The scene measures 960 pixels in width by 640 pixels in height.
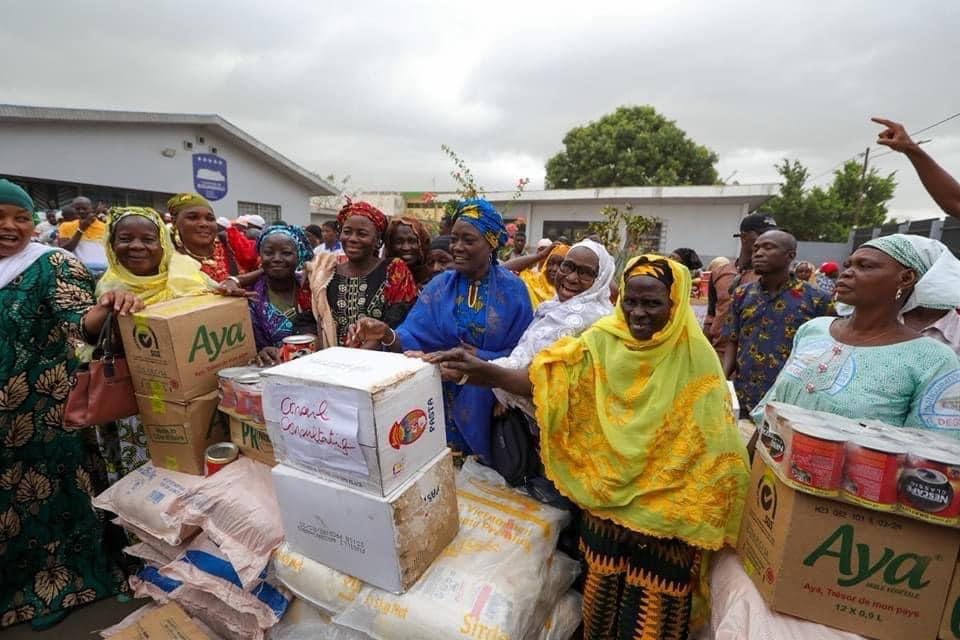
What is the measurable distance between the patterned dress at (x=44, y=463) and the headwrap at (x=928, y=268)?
3598 mm

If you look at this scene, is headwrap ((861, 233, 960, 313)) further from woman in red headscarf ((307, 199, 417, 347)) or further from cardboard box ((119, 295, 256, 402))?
cardboard box ((119, 295, 256, 402))

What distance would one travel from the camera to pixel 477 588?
5.29 ft

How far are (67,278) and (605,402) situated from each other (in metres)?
2.66

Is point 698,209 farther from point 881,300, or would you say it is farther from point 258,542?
point 258,542

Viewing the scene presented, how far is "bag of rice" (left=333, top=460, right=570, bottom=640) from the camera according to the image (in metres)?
1.53

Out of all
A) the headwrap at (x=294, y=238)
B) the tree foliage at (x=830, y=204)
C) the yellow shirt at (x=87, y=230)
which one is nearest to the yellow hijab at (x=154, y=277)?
the headwrap at (x=294, y=238)

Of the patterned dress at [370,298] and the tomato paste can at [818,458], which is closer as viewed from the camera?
the tomato paste can at [818,458]

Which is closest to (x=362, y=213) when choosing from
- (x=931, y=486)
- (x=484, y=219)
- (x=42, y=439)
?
(x=484, y=219)

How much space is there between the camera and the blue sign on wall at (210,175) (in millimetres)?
10462

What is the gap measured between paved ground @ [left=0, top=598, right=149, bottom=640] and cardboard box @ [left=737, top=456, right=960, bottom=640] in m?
3.23

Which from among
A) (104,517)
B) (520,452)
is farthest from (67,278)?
(520,452)

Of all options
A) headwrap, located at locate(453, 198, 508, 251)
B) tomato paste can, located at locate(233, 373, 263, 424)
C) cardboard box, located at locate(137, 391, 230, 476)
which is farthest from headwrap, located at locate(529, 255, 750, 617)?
cardboard box, located at locate(137, 391, 230, 476)

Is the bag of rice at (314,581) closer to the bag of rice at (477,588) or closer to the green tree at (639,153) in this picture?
the bag of rice at (477,588)

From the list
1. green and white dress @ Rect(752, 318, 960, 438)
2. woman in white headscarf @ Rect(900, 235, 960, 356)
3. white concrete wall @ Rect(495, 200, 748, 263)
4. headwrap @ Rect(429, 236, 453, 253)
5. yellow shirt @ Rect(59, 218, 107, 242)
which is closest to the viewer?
green and white dress @ Rect(752, 318, 960, 438)
